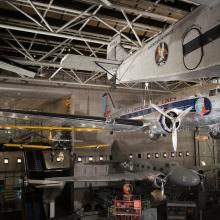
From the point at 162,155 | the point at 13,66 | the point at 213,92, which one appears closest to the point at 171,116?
the point at 213,92

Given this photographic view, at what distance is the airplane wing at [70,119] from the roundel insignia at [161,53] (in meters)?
7.41

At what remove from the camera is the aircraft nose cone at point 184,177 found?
49.5 ft

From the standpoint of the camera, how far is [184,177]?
15219 mm

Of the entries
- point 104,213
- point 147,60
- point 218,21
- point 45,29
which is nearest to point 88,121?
point 45,29

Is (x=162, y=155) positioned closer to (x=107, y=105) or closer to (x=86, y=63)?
(x=107, y=105)

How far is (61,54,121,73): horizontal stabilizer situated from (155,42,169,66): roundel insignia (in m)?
Result: 1.68

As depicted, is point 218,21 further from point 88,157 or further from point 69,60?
point 88,157

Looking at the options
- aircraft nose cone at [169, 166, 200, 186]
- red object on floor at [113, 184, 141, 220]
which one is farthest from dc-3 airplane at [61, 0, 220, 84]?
aircraft nose cone at [169, 166, 200, 186]

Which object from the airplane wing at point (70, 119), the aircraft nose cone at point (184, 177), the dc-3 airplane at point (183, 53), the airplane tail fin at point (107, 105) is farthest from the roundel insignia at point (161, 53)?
the airplane tail fin at point (107, 105)

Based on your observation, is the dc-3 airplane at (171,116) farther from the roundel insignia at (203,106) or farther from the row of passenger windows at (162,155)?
the row of passenger windows at (162,155)

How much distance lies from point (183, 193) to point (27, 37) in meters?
15.4

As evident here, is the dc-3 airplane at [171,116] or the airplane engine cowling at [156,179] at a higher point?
the dc-3 airplane at [171,116]

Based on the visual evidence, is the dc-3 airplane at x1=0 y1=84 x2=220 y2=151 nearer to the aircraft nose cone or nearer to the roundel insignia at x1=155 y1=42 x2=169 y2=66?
the aircraft nose cone

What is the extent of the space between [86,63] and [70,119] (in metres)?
6.42
